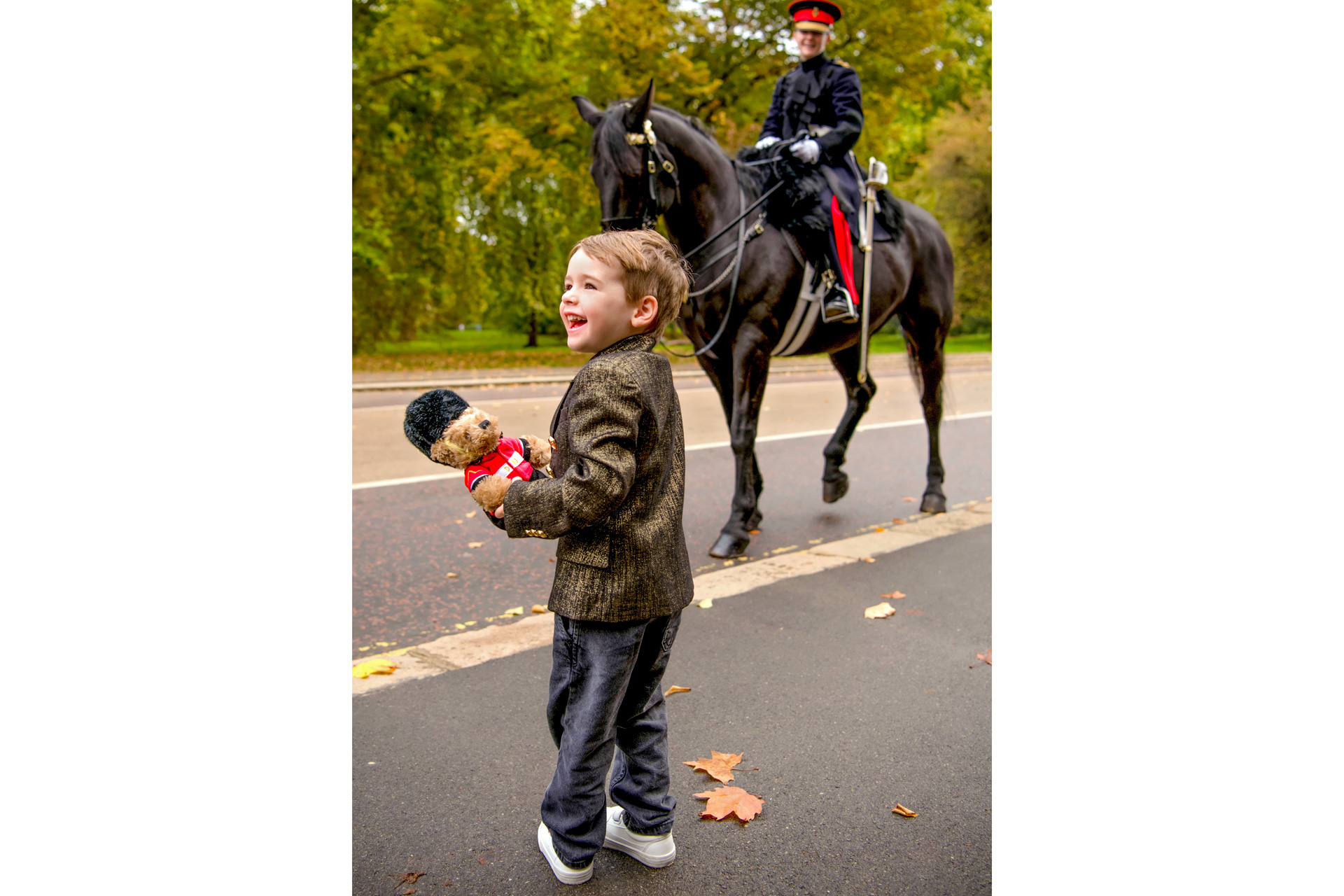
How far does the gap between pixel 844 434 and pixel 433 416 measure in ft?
16.5

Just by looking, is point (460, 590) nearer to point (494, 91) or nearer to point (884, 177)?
point (884, 177)

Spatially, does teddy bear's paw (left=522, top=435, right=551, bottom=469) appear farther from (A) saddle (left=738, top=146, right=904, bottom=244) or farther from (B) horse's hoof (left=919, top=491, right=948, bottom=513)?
(B) horse's hoof (left=919, top=491, right=948, bottom=513)

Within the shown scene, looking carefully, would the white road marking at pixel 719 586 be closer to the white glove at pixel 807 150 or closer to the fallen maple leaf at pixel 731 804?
the fallen maple leaf at pixel 731 804

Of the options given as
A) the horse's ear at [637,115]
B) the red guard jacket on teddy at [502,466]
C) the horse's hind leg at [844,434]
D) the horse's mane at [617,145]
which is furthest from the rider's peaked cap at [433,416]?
the horse's hind leg at [844,434]

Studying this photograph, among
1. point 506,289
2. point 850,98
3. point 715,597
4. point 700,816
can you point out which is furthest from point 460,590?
point 506,289

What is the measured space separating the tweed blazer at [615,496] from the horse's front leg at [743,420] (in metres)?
3.41

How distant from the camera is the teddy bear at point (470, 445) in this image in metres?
2.26

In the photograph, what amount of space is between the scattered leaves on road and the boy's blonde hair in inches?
80.1

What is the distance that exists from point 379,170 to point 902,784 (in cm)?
2077

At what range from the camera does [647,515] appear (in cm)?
240

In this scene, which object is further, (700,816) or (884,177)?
(884,177)

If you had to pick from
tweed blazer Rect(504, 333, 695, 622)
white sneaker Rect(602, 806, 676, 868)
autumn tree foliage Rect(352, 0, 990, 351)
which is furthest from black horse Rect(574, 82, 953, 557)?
autumn tree foliage Rect(352, 0, 990, 351)

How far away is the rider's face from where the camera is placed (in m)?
6.22

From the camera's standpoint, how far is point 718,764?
10.4 ft
